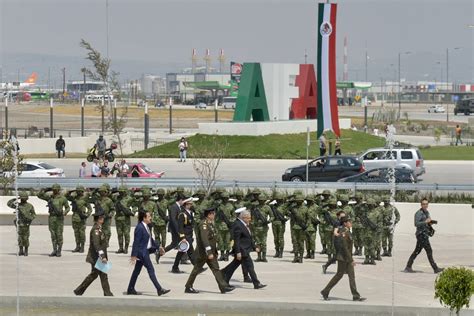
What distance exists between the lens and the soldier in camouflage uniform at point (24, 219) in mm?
24547

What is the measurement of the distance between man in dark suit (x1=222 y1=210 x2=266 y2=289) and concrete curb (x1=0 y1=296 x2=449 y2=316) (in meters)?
1.72

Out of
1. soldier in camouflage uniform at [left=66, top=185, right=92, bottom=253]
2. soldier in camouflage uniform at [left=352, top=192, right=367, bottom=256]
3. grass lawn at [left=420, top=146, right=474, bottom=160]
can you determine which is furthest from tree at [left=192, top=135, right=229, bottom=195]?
soldier in camouflage uniform at [left=352, top=192, right=367, bottom=256]

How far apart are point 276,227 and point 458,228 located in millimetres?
6282

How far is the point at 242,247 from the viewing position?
68.5ft

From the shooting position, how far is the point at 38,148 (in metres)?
59.0

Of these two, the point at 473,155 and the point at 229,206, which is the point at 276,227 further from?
the point at 473,155

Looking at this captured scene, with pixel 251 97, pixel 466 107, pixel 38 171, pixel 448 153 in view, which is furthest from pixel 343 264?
pixel 466 107

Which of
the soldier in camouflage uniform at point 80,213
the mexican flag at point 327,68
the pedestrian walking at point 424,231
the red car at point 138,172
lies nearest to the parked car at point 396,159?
the red car at point 138,172

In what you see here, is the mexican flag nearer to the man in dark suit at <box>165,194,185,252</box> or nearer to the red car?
the red car

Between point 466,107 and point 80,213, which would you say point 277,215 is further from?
point 466,107

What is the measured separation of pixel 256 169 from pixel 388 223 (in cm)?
2265

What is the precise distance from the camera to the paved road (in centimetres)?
4384

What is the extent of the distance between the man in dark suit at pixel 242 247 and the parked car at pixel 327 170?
2042 centimetres

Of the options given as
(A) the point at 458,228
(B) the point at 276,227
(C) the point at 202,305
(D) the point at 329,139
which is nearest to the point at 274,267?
(B) the point at 276,227
